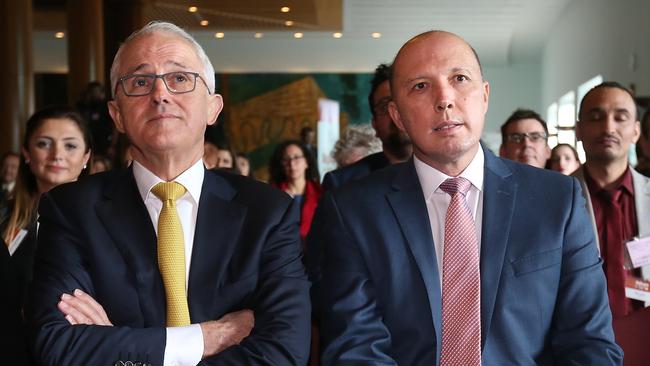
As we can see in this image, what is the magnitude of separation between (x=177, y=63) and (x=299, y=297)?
30.3 inches

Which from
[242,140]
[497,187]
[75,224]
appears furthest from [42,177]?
[242,140]

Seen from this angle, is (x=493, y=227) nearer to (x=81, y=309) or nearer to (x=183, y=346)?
(x=183, y=346)

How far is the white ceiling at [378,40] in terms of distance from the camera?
15555 mm

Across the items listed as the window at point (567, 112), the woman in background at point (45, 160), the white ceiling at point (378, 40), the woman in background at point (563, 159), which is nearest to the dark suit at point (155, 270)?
the woman in background at point (45, 160)

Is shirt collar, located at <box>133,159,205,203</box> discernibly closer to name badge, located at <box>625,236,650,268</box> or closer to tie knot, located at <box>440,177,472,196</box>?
tie knot, located at <box>440,177,472,196</box>

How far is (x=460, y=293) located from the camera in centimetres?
207

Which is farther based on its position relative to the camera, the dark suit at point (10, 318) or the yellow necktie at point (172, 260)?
the dark suit at point (10, 318)

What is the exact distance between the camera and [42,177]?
12.1 feet

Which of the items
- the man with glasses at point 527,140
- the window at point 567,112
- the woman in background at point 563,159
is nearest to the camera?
the man with glasses at point 527,140

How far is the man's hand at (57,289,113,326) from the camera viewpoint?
2.06 meters

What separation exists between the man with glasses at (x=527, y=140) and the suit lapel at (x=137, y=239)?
3.16 meters

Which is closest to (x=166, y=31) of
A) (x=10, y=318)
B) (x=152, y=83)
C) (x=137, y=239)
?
(x=152, y=83)

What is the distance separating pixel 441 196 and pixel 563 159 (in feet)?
13.3

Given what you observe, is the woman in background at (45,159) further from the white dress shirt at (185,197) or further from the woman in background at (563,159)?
the woman in background at (563,159)
